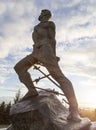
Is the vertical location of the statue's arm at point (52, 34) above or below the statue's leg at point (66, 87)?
above

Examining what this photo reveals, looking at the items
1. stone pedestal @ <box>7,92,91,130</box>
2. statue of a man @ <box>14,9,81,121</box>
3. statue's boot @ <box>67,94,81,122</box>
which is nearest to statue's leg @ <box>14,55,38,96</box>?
statue of a man @ <box>14,9,81,121</box>

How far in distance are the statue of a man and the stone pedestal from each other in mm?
265

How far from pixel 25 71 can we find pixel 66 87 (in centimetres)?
145

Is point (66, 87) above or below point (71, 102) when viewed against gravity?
above

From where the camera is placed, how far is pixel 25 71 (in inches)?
331

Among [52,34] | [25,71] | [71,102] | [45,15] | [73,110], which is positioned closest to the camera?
[73,110]

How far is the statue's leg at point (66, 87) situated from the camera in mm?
7371

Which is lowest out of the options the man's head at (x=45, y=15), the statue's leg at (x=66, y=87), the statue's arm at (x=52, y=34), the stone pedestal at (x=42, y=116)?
the stone pedestal at (x=42, y=116)

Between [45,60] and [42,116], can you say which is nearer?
[42,116]

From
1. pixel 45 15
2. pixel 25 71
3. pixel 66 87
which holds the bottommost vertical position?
pixel 66 87

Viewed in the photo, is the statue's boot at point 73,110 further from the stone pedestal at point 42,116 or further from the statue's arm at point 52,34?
the statue's arm at point 52,34

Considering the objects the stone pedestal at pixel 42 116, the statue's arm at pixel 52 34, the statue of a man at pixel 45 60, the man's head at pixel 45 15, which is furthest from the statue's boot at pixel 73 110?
the man's head at pixel 45 15

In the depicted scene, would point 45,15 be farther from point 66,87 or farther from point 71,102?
point 71,102

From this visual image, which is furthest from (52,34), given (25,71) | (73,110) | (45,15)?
(73,110)
